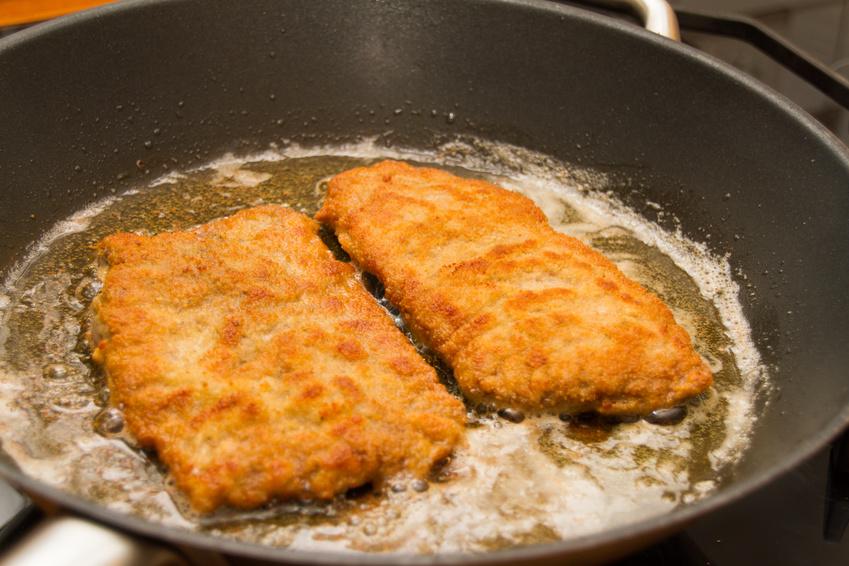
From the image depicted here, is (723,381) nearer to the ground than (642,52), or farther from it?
nearer to the ground

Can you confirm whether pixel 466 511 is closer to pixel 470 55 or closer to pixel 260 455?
pixel 260 455

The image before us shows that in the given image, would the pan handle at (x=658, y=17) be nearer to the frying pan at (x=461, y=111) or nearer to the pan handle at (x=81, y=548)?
the frying pan at (x=461, y=111)

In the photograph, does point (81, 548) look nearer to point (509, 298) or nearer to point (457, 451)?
point (457, 451)

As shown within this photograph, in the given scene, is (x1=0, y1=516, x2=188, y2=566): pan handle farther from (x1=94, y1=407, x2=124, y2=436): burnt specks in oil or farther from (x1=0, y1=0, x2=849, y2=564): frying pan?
(x1=0, y1=0, x2=849, y2=564): frying pan

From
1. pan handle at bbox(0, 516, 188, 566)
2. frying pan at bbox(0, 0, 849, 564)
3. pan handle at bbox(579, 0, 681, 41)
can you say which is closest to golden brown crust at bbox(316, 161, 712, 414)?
frying pan at bbox(0, 0, 849, 564)

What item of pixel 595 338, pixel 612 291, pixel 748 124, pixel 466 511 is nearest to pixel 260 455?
pixel 466 511
